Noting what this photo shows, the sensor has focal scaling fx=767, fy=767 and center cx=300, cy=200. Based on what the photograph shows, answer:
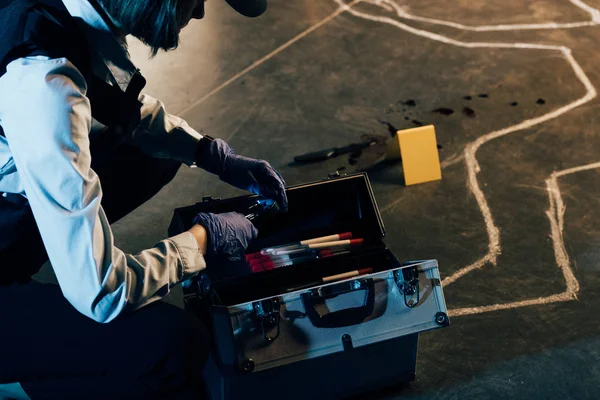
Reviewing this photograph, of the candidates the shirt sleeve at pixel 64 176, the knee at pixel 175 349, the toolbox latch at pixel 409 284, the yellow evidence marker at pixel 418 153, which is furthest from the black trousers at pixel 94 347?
the yellow evidence marker at pixel 418 153

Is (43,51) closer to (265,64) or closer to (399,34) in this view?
(265,64)

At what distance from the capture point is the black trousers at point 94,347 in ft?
6.23

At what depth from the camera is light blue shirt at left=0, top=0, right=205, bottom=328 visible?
1.64 meters

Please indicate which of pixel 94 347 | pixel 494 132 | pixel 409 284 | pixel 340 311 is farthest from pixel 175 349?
pixel 494 132

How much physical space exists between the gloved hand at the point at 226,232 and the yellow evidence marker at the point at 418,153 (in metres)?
1.08

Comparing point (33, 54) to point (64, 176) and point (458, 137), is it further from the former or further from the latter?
point (458, 137)

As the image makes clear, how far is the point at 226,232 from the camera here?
2113 mm

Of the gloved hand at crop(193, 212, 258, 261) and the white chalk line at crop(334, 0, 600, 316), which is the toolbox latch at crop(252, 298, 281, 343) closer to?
the gloved hand at crop(193, 212, 258, 261)

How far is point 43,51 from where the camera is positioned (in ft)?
5.49

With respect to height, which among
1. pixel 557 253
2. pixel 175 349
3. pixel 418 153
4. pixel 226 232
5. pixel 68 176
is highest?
pixel 68 176

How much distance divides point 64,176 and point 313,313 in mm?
728

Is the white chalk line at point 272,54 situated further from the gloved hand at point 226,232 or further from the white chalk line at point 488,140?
the gloved hand at point 226,232

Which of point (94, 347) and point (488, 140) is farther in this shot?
point (488, 140)

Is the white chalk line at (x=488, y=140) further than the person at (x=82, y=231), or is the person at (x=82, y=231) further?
the white chalk line at (x=488, y=140)
